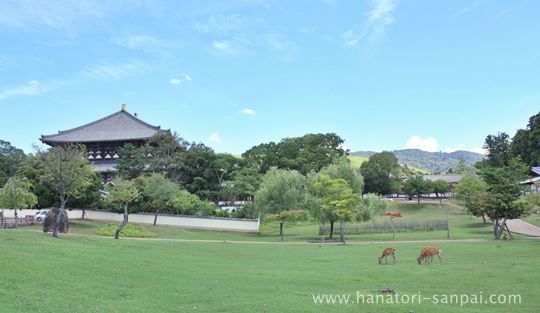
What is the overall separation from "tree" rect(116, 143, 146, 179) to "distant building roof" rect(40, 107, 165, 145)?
4215 mm

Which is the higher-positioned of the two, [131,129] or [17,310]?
[131,129]

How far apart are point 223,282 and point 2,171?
55596 mm

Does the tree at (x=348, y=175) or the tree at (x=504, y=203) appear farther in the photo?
the tree at (x=348, y=175)

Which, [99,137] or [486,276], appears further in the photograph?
[99,137]

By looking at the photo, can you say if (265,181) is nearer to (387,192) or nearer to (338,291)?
(338,291)

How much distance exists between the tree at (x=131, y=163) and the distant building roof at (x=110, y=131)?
13.8 feet

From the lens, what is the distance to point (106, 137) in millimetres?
63719

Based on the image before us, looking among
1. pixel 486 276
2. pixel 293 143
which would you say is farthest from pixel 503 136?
pixel 486 276

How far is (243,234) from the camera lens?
4353 cm

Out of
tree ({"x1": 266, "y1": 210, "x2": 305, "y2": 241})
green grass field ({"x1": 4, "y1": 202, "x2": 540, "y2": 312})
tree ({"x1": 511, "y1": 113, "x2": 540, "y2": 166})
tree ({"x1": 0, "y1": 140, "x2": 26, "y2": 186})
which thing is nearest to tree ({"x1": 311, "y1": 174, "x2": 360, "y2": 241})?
tree ({"x1": 266, "y1": 210, "x2": 305, "y2": 241})

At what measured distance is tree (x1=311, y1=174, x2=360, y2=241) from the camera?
1346 inches

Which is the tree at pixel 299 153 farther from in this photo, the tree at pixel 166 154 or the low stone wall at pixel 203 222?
the low stone wall at pixel 203 222

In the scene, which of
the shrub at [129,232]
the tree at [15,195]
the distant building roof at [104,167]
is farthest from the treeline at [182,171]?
the shrub at [129,232]

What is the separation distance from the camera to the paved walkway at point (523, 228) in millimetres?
37197
